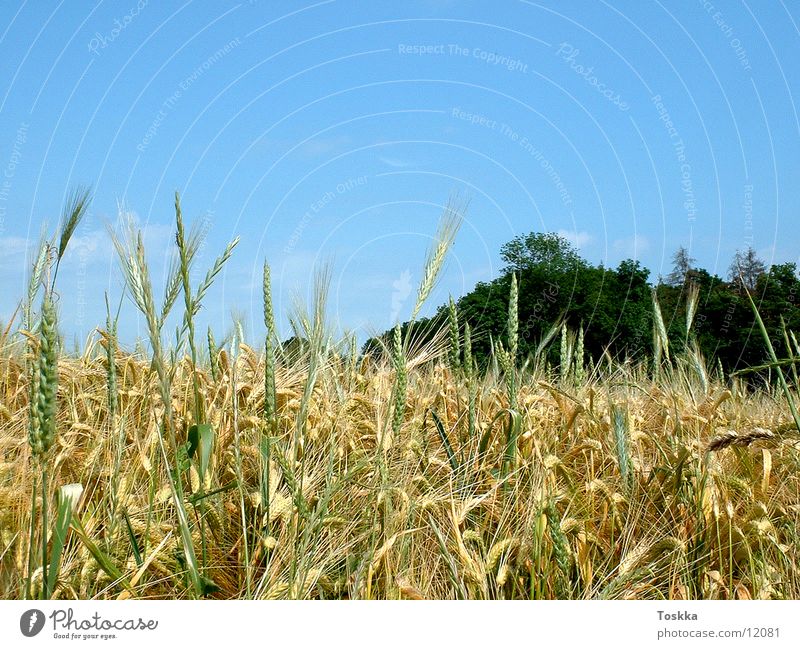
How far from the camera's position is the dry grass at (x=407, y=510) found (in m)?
2.17

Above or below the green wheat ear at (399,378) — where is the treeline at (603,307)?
above

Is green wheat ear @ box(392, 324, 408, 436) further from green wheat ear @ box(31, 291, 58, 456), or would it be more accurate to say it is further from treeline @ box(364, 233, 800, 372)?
treeline @ box(364, 233, 800, 372)

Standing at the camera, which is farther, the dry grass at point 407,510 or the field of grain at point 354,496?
the dry grass at point 407,510

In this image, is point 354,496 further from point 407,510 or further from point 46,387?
point 46,387

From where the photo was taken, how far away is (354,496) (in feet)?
8.57

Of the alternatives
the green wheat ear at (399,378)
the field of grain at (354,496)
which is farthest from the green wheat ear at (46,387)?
the green wheat ear at (399,378)

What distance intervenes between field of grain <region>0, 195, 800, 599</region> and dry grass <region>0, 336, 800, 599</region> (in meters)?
0.01

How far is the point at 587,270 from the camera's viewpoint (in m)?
13.2

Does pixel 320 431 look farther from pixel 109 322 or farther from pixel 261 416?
pixel 109 322
